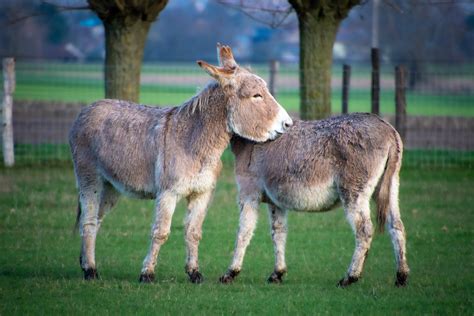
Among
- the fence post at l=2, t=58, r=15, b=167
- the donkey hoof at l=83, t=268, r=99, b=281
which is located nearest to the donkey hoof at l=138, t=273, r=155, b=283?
the donkey hoof at l=83, t=268, r=99, b=281

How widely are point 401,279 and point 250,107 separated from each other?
2466 mm

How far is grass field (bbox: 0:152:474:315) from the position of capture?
9312 millimetres

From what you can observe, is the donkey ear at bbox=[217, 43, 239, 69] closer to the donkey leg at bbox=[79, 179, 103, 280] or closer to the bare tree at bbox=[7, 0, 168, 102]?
the donkey leg at bbox=[79, 179, 103, 280]

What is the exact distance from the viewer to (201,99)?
10625mm

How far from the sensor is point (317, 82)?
66.6 feet

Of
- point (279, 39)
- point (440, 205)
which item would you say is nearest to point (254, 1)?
point (440, 205)

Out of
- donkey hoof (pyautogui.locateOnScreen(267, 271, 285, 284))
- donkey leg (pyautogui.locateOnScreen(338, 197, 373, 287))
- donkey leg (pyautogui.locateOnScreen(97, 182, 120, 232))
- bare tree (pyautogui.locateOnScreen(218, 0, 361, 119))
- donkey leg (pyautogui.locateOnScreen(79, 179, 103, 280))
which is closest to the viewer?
donkey leg (pyautogui.locateOnScreen(338, 197, 373, 287))

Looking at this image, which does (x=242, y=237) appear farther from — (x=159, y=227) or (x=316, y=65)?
(x=316, y=65)

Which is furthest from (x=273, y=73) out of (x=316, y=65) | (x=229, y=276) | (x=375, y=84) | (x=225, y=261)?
(x=229, y=276)

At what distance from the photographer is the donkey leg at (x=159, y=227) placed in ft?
33.7

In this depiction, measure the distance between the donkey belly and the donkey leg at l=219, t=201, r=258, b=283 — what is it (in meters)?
0.35

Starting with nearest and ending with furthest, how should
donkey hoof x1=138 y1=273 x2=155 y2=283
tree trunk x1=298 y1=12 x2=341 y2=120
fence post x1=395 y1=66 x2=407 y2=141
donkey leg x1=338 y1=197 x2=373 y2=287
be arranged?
1. donkey leg x1=338 y1=197 x2=373 y2=287
2. donkey hoof x1=138 y1=273 x2=155 y2=283
3. tree trunk x1=298 y1=12 x2=341 y2=120
4. fence post x1=395 y1=66 x2=407 y2=141

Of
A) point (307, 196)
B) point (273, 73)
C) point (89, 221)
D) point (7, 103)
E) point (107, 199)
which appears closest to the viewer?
point (307, 196)

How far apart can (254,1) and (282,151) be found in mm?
13283
